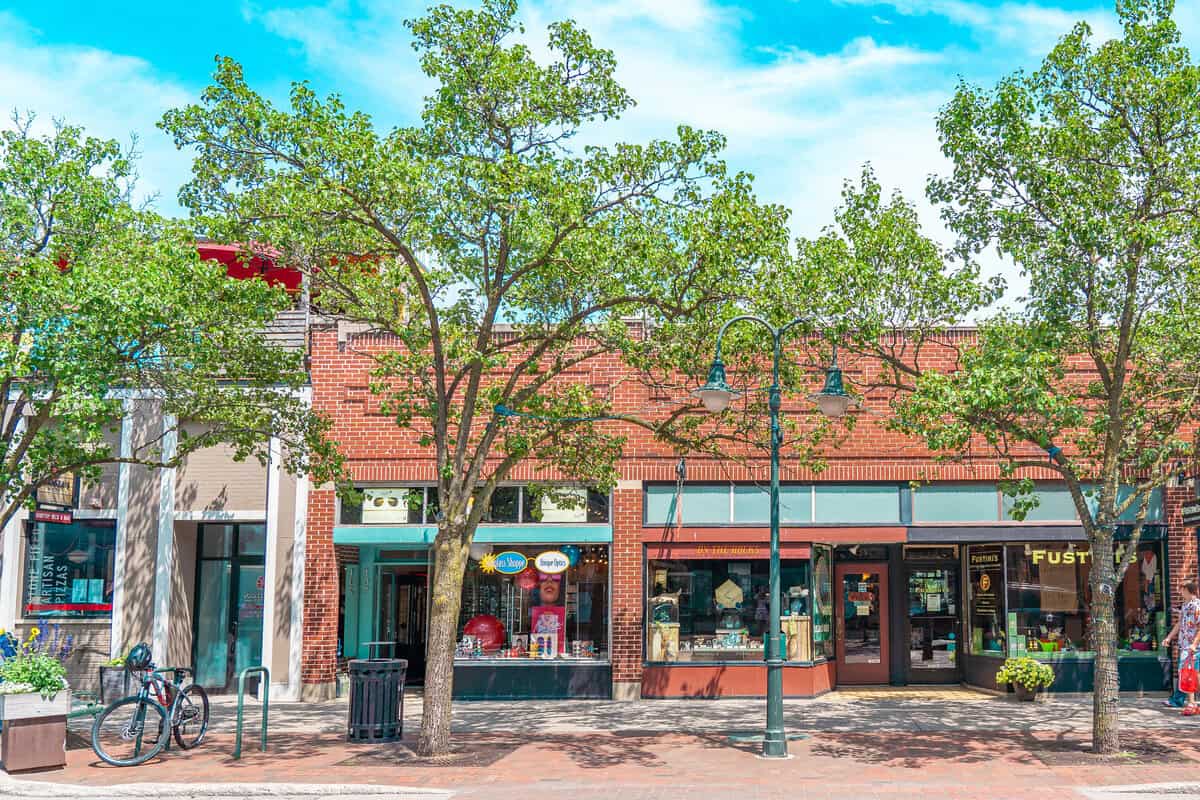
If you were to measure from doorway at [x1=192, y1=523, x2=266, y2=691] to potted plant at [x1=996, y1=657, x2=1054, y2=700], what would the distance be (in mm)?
11395

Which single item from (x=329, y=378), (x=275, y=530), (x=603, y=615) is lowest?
(x=603, y=615)

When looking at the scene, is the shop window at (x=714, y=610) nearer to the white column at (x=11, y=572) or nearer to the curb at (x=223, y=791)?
the curb at (x=223, y=791)

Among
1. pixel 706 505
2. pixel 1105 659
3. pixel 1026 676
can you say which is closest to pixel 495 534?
pixel 706 505

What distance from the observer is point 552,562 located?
59.1 ft

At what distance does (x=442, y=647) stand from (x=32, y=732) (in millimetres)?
4168

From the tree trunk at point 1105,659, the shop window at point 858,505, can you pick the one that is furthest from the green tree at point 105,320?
the tree trunk at point 1105,659

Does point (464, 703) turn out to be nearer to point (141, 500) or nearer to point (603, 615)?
point (603, 615)

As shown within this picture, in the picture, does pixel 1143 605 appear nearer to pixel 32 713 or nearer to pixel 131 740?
pixel 131 740

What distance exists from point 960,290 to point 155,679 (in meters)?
9.86

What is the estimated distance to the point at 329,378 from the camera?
1836 centimetres

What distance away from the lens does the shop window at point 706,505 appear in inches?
703

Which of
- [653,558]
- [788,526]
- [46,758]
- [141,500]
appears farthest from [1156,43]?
[141,500]

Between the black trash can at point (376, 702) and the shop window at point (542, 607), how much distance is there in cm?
439

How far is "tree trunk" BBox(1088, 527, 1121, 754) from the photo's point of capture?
1203 cm
